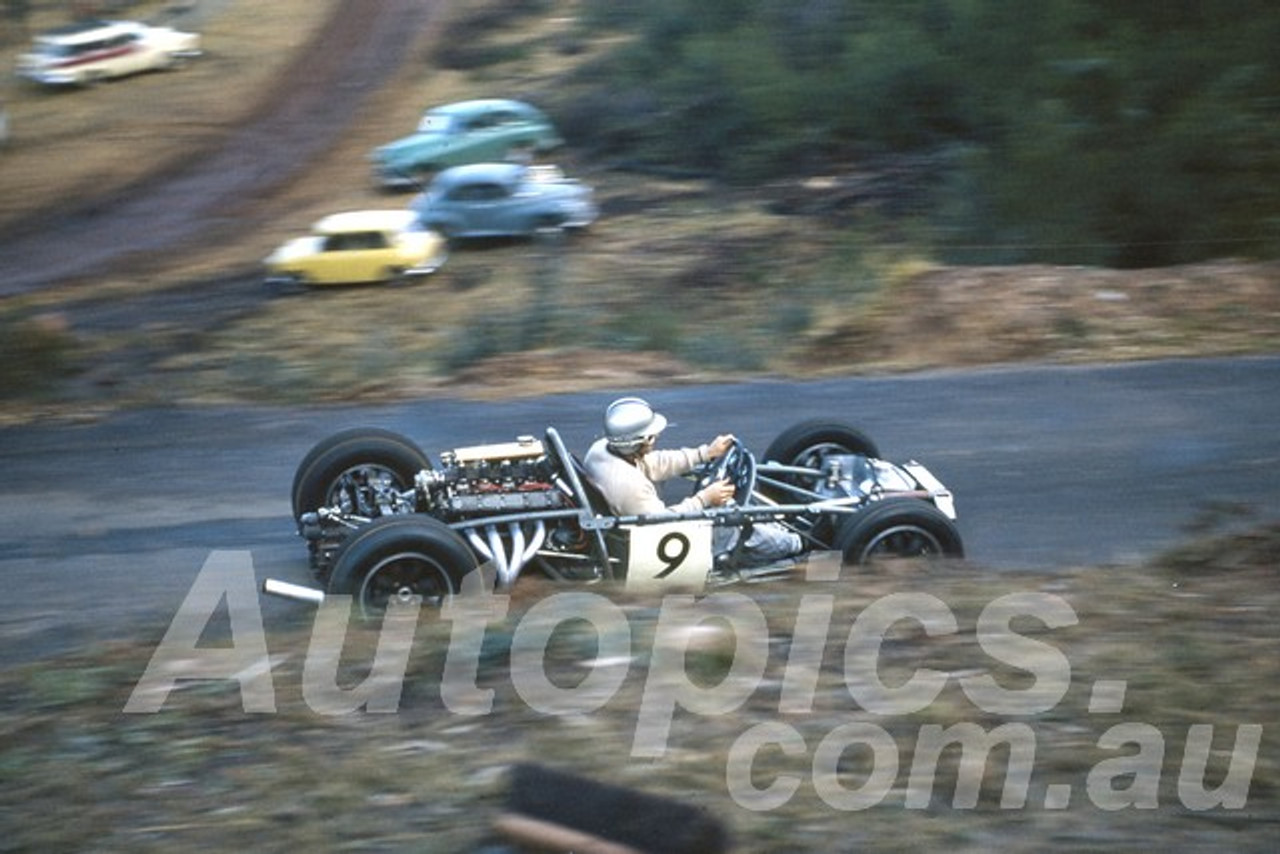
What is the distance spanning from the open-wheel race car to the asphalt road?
638 millimetres

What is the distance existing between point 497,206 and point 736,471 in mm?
16358

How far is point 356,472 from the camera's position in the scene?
10336mm

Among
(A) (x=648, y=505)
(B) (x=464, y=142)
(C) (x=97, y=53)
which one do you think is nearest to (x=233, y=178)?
(B) (x=464, y=142)

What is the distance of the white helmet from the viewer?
368 inches

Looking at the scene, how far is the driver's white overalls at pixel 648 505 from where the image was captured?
923cm

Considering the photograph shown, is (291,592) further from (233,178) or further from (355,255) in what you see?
(233,178)

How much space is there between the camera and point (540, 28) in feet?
125

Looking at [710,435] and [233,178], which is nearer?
[710,435]

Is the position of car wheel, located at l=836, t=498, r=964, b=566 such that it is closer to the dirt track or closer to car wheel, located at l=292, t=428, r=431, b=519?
car wheel, located at l=292, t=428, r=431, b=519

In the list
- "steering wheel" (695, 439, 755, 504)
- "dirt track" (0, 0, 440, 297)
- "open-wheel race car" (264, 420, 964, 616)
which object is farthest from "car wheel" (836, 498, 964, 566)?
"dirt track" (0, 0, 440, 297)

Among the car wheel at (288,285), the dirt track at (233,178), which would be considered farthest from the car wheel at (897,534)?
the dirt track at (233,178)

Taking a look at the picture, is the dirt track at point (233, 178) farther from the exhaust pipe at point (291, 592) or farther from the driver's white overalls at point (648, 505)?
the driver's white overalls at point (648, 505)

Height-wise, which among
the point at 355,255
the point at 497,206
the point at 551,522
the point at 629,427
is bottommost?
the point at 551,522

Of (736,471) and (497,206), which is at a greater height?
(497,206)
